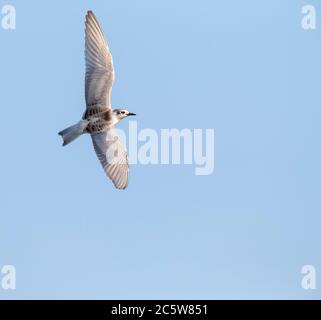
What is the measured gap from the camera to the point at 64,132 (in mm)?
19328

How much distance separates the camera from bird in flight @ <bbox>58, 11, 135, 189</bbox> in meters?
19.7

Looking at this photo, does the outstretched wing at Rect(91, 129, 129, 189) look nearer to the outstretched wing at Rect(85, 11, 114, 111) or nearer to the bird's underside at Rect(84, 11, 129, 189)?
the bird's underside at Rect(84, 11, 129, 189)

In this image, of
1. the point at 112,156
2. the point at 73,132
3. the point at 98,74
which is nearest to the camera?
the point at 73,132

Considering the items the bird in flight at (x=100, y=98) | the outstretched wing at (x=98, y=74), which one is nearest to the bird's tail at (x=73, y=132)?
the bird in flight at (x=100, y=98)

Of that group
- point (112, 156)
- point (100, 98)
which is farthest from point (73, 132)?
point (112, 156)

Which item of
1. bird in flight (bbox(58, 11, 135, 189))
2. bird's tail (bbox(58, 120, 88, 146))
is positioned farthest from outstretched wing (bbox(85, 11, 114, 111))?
bird's tail (bbox(58, 120, 88, 146))

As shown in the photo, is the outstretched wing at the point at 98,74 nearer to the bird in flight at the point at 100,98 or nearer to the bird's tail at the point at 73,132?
the bird in flight at the point at 100,98

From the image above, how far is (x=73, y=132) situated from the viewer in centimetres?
1938

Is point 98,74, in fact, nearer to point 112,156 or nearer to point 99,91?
point 99,91

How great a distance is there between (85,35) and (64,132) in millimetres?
1267

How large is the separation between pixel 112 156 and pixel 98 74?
1042 mm
